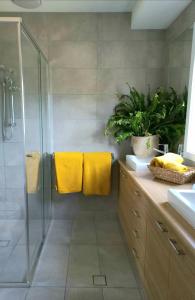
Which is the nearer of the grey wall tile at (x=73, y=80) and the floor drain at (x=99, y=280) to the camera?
the floor drain at (x=99, y=280)

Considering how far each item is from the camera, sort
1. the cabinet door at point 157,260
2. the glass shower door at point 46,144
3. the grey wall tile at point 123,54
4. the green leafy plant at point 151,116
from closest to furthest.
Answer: the cabinet door at point 157,260 < the green leafy plant at point 151,116 < the glass shower door at point 46,144 < the grey wall tile at point 123,54

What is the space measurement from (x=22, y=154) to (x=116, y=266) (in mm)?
1323

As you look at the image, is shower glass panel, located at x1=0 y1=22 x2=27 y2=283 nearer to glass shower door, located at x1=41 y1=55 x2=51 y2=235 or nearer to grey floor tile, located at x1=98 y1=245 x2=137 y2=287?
glass shower door, located at x1=41 y1=55 x2=51 y2=235

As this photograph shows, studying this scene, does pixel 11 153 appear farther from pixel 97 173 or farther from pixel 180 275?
pixel 180 275

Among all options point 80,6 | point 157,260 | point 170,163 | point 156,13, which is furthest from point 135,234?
point 80,6

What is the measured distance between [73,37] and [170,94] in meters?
1.34

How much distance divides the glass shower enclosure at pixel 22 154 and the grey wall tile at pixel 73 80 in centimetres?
12

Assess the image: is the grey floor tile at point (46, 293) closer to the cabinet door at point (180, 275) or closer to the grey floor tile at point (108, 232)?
the grey floor tile at point (108, 232)

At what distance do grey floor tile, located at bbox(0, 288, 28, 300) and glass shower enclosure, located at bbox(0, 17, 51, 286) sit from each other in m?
0.05

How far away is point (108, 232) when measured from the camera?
8.48 ft

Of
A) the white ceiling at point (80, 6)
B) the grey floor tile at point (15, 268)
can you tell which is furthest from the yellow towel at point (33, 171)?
the white ceiling at point (80, 6)

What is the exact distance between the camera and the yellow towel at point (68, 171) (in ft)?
8.75

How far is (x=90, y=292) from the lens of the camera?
5.52 ft

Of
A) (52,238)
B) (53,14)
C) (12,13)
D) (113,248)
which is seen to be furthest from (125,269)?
(12,13)
